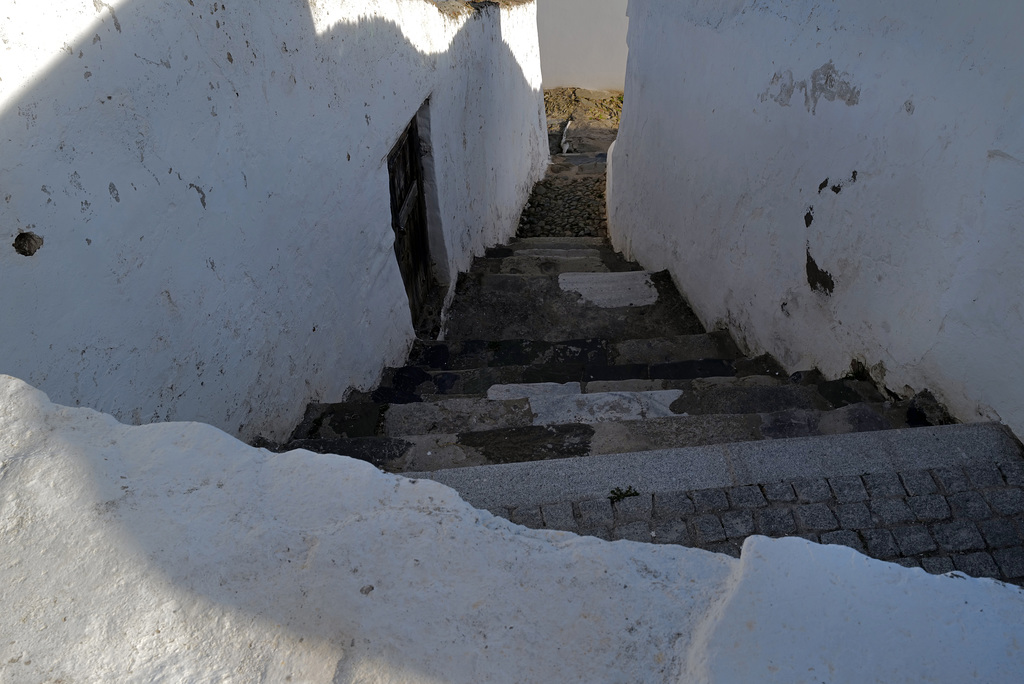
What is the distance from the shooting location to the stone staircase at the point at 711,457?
2.27 metres

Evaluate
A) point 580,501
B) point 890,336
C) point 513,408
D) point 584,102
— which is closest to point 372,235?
point 513,408

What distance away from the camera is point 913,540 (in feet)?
7.38

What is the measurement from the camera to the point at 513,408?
338 cm

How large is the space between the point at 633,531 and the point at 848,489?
0.80 meters

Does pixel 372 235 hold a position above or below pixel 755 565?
below

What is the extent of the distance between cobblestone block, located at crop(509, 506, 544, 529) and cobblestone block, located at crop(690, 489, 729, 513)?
538 millimetres

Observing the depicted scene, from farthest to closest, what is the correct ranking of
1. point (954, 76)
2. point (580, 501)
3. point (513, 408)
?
point (513, 408) → point (954, 76) → point (580, 501)

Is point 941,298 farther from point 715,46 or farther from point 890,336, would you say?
point 715,46

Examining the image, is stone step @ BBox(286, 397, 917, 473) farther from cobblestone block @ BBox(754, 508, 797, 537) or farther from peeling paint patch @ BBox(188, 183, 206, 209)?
A: peeling paint patch @ BBox(188, 183, 206, 209)

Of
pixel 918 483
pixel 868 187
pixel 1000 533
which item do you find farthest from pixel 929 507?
pixel 868 187

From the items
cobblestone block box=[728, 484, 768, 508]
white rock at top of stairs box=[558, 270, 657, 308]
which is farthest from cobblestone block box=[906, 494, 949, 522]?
white rock at top of stairs box=[558, 270, 657, 308]

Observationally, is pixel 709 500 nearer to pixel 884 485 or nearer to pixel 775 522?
pixel 775 522

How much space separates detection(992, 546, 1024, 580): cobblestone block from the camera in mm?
2158

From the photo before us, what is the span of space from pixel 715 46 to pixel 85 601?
5.21 m
